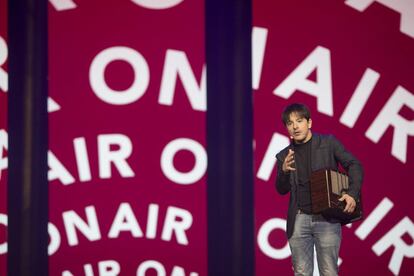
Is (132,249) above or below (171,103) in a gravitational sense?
below

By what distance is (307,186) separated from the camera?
9.93ft

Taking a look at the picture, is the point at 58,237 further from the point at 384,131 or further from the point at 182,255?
the point at 384,131

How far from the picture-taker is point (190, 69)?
14.5ft

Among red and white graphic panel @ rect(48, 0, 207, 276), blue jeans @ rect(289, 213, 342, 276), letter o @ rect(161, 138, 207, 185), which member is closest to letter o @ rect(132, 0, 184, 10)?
red and white graphic panel @ rect(48, 0, 207, 276)

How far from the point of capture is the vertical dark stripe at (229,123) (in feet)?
6.93

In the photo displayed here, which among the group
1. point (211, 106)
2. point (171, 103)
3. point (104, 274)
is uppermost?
point (171, 103)

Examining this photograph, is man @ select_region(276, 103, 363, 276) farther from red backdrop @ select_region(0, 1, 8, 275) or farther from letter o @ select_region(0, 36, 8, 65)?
letter o @ select_region(0, 36, 8, 65)

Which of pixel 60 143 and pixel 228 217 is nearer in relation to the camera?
pixel 228 217

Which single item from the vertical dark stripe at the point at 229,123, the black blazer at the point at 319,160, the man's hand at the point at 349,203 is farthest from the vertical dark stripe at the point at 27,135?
the man's hand at the point at 349,203

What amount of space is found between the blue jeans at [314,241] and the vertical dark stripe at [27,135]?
1319 mm

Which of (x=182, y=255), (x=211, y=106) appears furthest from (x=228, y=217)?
(x=182, y=255)

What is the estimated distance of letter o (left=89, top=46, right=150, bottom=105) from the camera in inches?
175

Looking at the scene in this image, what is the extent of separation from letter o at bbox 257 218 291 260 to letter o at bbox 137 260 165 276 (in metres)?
0.78

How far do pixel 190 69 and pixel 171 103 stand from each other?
12.0 inches
